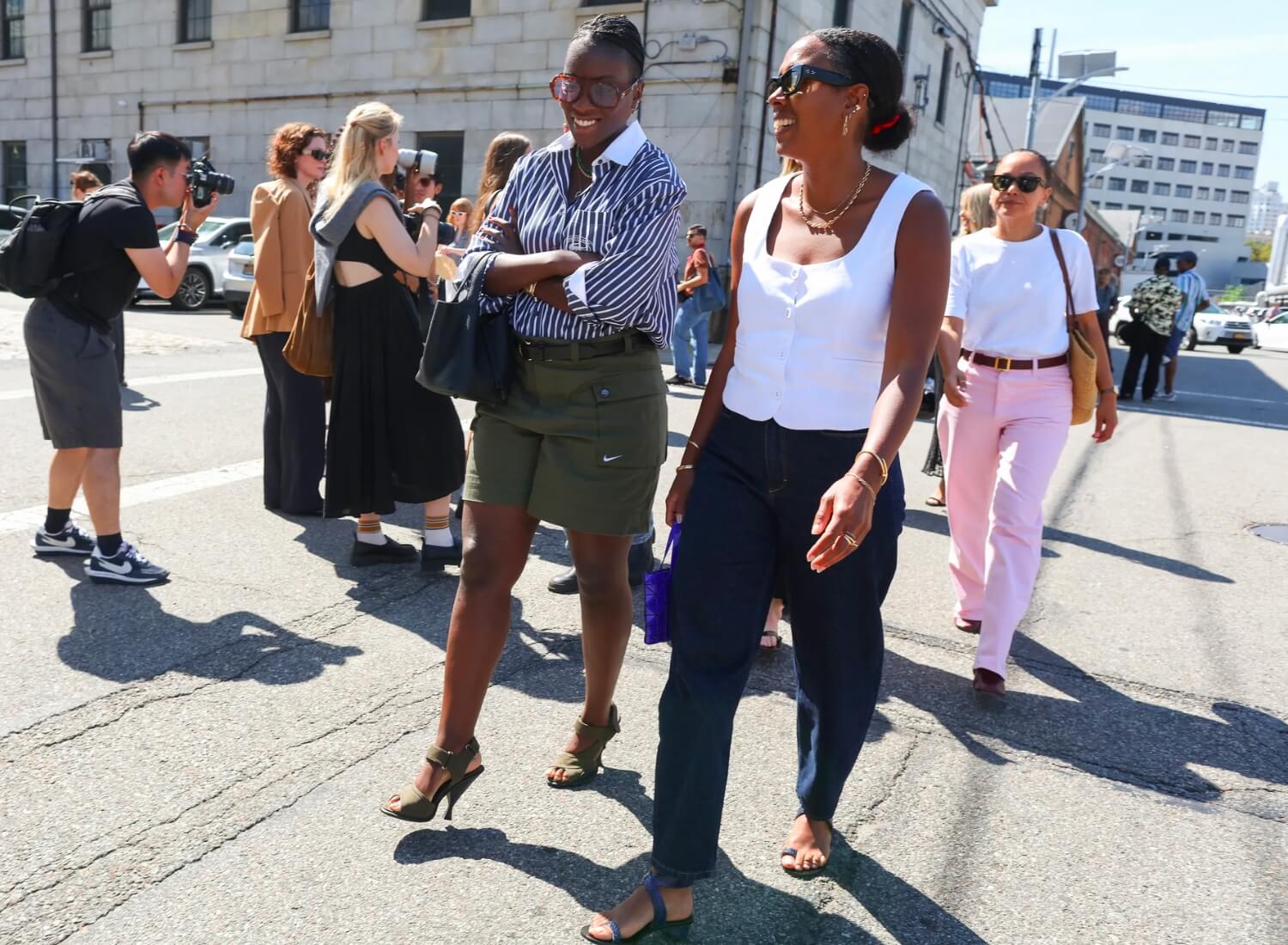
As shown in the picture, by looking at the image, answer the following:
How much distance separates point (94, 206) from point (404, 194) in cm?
145

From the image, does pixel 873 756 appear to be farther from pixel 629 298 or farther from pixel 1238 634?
pixel 1238 634

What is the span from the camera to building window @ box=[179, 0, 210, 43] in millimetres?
23766

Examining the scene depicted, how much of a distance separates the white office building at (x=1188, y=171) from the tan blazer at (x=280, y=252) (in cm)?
13201

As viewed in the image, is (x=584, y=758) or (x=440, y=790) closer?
(x=440, y=790)

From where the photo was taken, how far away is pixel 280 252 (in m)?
5.37

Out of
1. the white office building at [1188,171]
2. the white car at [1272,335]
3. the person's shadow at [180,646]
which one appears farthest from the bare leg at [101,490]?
the white office building at [1188,171]

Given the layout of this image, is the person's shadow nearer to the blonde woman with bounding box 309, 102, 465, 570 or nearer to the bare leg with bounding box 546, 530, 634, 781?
the blonde woman with bounding box 309, 102, 465, 570

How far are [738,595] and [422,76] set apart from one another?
20.1m

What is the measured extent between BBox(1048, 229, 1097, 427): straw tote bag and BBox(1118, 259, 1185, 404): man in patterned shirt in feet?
33.5

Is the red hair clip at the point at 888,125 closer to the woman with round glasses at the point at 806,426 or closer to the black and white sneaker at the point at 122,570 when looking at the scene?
the woman with round glasses at the point at 806,426

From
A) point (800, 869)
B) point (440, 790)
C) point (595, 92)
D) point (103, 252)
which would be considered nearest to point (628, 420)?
point (595, 92)

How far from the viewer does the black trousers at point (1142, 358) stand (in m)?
14.1

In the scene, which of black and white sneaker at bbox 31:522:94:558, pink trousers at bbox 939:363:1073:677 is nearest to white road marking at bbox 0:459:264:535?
black and white sneaker at bbox 31:522:94:558

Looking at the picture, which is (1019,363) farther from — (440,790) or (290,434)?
(290,434)
